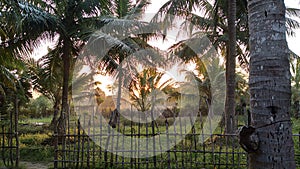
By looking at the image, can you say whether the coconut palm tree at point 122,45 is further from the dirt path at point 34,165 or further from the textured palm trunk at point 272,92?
the textured palm trunk at point 272,92

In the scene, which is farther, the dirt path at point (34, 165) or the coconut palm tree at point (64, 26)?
the coconut palm tree at point (64, 26)

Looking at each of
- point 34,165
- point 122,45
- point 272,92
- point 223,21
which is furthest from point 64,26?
point 272,92

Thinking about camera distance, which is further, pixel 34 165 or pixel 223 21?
pixel 223 21

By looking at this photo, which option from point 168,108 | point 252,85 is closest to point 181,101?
point 168,108

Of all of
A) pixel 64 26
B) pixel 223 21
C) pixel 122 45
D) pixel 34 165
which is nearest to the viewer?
pixel 34 165

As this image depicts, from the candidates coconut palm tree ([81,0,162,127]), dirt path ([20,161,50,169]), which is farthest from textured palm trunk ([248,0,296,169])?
dirt path ([20,161,50,169])

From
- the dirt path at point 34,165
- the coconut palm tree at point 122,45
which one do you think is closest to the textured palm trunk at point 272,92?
the coconut palm tree at point 122,45

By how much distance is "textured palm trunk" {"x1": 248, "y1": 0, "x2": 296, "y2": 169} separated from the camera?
152cm

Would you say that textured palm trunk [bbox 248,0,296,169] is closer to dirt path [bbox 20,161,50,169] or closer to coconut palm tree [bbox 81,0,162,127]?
coconut palm tree [bbox 81,0,162,127]

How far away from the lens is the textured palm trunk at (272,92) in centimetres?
152

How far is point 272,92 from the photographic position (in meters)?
1.53

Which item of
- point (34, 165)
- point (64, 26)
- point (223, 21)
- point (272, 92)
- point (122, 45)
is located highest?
point (223, 21)

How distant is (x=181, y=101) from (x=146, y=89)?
4.75m

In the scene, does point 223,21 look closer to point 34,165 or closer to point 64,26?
point 64,26
